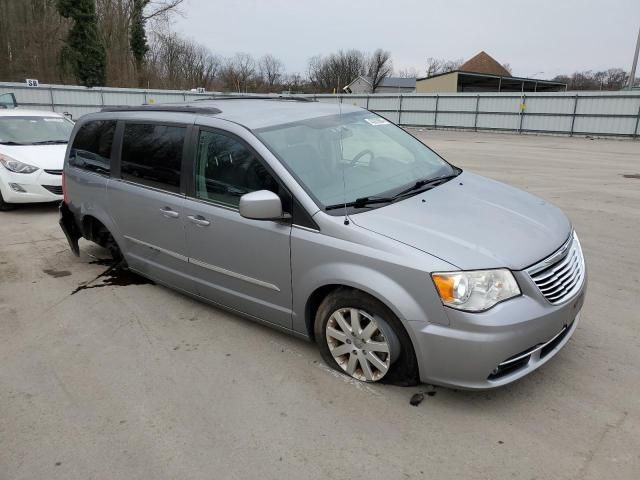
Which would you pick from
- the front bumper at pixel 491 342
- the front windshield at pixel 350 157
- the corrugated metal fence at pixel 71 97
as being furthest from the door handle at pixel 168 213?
the corrugated metal fence at pixel 71 97

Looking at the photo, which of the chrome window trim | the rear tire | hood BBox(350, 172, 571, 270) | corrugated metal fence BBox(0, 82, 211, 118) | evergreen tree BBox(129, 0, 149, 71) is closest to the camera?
hood BBox(350, 172, 571, 270)

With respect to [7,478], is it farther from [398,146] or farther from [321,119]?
[398,146]

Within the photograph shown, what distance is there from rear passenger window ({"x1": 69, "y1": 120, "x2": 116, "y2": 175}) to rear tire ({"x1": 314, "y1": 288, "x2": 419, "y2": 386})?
111 inches

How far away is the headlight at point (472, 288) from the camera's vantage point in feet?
8.55

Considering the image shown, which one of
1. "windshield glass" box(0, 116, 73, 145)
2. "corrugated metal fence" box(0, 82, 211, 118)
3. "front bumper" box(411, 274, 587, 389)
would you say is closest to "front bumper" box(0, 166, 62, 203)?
"windshield glass" box(0, 116, 73, 145)

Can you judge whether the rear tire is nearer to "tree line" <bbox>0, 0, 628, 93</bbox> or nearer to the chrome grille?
the chrome grille

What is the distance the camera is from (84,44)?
3125 cm

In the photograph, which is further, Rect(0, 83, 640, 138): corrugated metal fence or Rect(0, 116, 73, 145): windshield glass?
Rect(0, 83, 640, 138): corrugated metal fence

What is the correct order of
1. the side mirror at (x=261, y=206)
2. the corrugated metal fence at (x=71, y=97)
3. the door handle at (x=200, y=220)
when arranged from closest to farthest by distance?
1. the side mirror at (x=261, y=206)
2. the door handle at (x=200, y=220)
3. the corrugated metal fence at (x=71, y=97)

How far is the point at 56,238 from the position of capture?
6.66m

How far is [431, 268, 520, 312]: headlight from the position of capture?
2.61 meters

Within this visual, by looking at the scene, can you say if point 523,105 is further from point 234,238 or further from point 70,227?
point 234,238

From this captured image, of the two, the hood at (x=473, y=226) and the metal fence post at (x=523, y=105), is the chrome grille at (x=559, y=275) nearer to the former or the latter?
the hood at (x=473, y=226)

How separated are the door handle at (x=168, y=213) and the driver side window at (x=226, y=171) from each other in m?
0.28
